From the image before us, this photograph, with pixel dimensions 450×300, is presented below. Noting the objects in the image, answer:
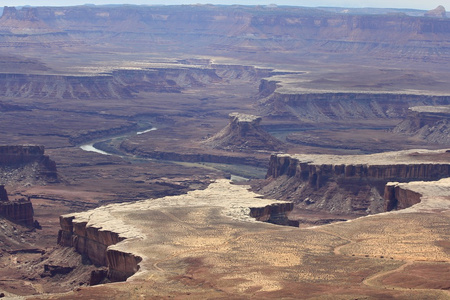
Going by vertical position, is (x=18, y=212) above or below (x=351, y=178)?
below

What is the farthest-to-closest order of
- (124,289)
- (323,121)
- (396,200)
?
1. (323,121)
2. (396,200)
3. (124,289)

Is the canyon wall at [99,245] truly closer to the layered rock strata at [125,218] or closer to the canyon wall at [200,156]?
the layered rock strata at [125,218]

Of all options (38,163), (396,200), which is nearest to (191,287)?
(396,200)

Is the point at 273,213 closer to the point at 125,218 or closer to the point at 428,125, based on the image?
the point at 125,218


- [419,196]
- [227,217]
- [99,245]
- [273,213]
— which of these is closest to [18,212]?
[99,245]

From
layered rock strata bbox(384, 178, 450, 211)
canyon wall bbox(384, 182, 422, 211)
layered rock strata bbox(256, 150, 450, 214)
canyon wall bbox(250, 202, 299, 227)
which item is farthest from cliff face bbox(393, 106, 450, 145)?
canyon wall bbox(250, 202, 299, 227)

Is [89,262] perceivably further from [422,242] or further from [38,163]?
[38,163]
